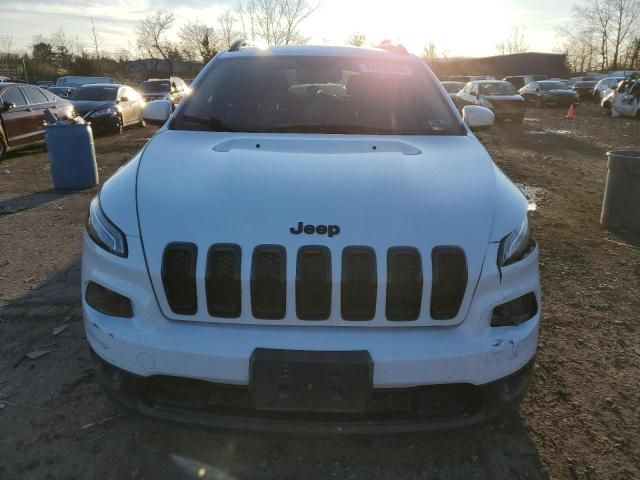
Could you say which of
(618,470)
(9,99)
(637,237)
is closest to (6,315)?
(618,470)

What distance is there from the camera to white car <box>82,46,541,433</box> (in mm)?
1794

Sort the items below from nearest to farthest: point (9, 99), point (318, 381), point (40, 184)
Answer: point (318, 381) < point (40, 184) < point (9, 99)

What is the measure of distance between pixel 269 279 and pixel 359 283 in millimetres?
327

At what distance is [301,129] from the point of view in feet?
9.41

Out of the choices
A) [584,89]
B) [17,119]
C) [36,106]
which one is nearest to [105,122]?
[36,106]

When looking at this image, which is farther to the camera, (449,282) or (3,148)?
(3,148)

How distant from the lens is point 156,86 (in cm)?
2034

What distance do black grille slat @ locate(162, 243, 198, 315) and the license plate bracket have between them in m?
0.32

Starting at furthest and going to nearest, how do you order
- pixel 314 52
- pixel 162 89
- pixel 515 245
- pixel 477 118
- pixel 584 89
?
pixel 584 89 → pixel 162 89 → pixel 477 118 → pixel 314 52 → pixel 515 245

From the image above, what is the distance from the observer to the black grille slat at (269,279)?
71.2 inches

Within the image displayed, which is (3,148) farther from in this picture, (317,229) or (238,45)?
(317,229)

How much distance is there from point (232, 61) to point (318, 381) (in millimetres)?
2458

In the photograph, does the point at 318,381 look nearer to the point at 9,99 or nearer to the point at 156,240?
the point at 156,240

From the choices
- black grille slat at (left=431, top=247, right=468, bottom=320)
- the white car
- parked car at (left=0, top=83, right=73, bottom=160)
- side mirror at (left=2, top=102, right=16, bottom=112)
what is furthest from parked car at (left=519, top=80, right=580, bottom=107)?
black grille slat at (left=431, top=247, right=468, bottom=320)
